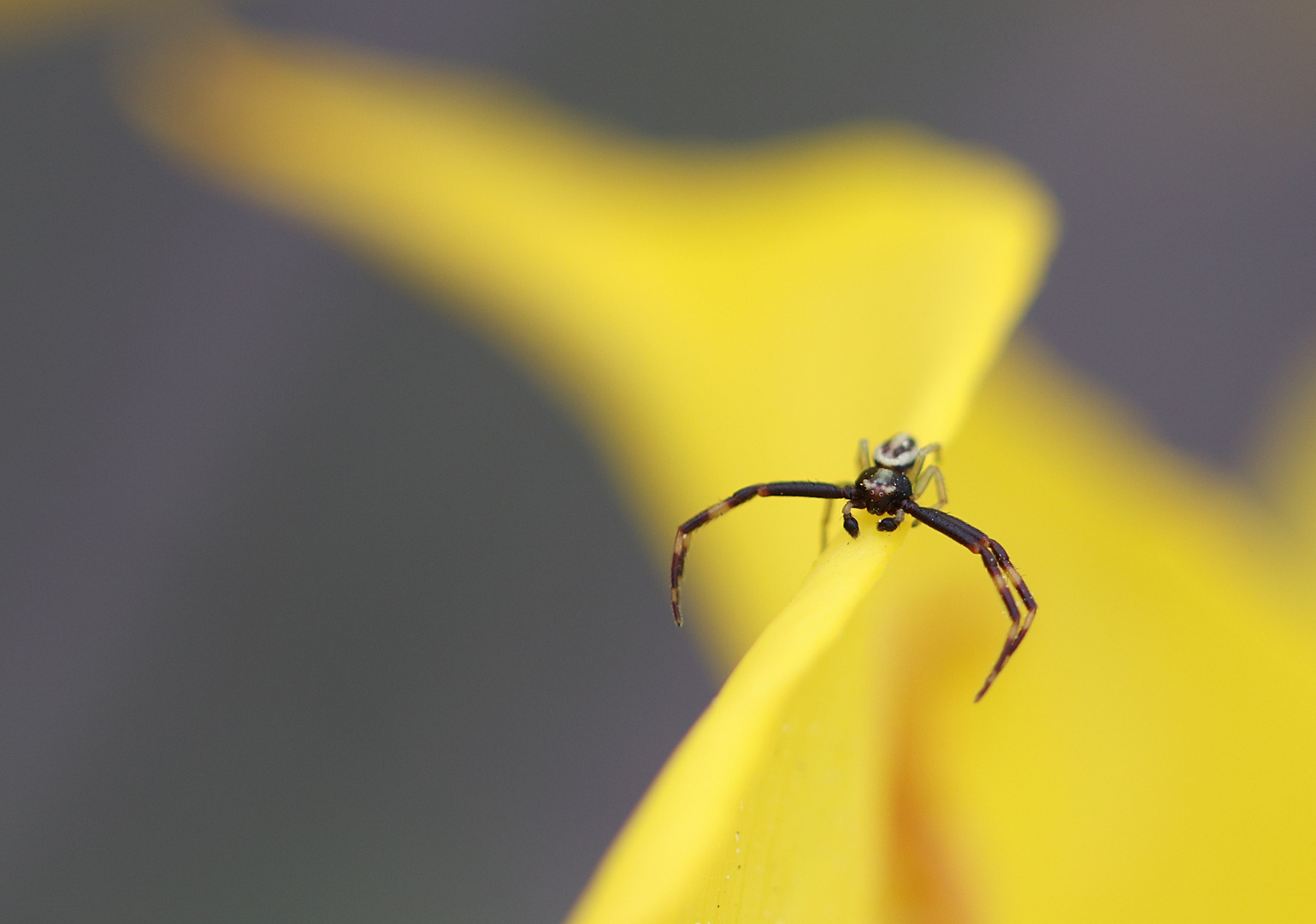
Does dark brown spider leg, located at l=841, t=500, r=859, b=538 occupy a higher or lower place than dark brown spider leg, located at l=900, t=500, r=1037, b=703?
lower

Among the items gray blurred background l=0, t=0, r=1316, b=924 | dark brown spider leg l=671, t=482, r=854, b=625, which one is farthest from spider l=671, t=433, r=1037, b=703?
gray blurred background l=0, t=0, r=1316, b=924

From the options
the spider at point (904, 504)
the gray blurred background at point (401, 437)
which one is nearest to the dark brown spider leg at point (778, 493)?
the spider at point (904, 504)

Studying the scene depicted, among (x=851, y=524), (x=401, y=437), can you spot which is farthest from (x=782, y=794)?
(x=401, y=437)

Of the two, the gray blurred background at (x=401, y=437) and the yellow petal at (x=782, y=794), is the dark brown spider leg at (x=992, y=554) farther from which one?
the gray blurred background at (x=401, y=437)

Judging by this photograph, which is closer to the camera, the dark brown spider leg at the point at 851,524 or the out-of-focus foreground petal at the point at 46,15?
the dark brown spider leg at the point at 851,524

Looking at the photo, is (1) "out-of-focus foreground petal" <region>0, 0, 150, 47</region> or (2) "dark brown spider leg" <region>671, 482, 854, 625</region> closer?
(2) "dark brown spider leg" <region>671, 482, 854, 625</region>

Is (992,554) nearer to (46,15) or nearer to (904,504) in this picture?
(904,504)

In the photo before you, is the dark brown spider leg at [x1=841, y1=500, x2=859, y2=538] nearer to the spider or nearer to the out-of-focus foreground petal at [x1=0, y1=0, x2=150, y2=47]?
the spider

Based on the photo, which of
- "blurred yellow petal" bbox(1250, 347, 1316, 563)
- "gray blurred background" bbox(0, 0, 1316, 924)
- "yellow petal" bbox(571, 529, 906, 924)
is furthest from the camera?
"gray blurred background" bbox(0, 0, 1316, 924)
